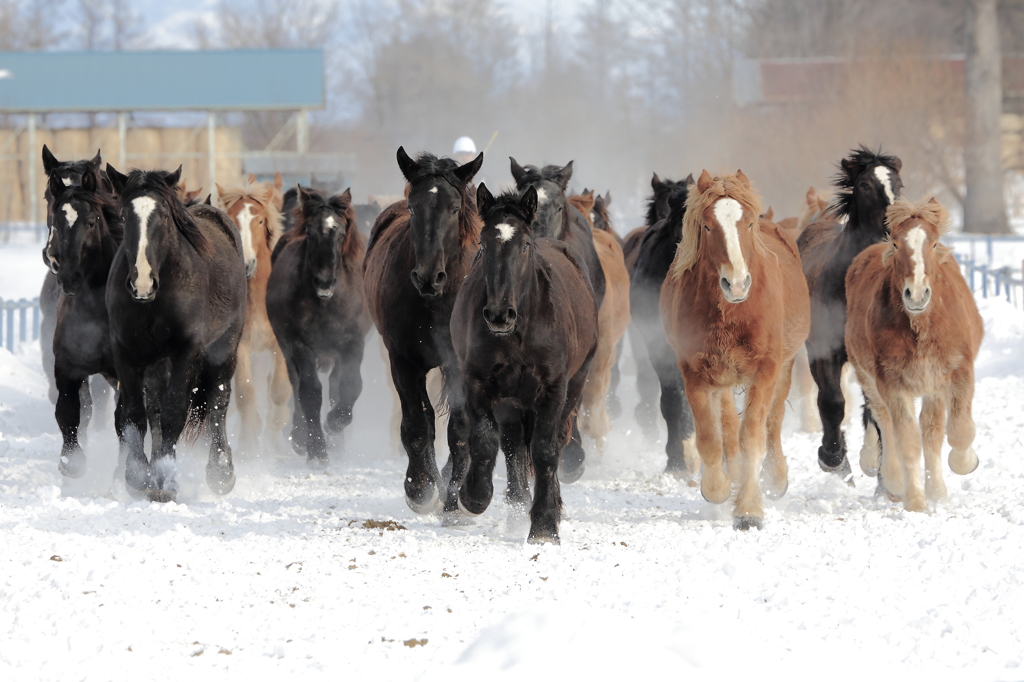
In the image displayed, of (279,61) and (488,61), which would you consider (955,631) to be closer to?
(279,61)

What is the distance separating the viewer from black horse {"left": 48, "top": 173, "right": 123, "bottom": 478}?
6.98 meters

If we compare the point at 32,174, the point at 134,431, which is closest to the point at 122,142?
the point at 32,174

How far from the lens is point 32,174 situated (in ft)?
110

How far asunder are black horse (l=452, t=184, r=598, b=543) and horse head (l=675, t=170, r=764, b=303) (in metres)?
0.82

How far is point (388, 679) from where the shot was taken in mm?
3691

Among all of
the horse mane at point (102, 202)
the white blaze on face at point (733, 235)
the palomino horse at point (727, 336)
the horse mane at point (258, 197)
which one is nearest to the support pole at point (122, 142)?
the horse mane at point (258, 197)

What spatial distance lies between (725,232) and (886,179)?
2274 mm

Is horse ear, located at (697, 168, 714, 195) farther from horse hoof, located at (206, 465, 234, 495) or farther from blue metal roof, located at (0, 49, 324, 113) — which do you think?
blue metal roof, located at (0, 49, 324, 113)

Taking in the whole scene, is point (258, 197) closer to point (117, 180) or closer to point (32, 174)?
point (117, 180)

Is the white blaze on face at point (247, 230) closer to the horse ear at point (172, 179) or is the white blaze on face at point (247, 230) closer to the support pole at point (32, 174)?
the horse ear at point (172, 179)

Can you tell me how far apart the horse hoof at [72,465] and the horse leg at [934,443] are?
5215 millimetres

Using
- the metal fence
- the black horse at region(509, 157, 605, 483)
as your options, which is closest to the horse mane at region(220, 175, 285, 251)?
the black horse at region(509, 157, 605, 483)

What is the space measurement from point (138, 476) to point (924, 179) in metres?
25.5

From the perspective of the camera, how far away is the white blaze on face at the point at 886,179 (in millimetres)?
7379
